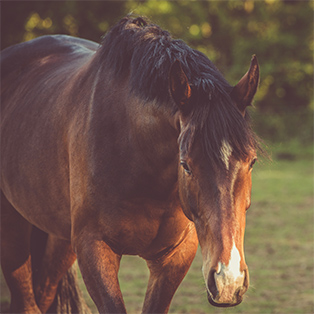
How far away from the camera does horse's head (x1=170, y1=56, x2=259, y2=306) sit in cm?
225

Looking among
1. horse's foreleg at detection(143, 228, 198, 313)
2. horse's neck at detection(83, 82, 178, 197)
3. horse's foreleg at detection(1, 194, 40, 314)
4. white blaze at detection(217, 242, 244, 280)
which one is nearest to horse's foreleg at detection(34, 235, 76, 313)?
horse's foreleg at detection(1, 194, 40, 314)

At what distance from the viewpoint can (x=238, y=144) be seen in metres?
2.42

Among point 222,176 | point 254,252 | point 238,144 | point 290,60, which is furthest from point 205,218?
point 290,60

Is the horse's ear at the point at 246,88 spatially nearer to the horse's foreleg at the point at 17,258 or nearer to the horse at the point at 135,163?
the horse at the point at 135,163

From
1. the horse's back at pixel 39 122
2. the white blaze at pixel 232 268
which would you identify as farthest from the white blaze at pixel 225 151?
the horse's back at pixel 39 122

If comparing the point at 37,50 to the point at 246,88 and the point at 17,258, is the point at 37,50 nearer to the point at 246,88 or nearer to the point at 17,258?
the point at 17,258

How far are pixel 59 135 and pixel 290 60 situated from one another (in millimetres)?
21376

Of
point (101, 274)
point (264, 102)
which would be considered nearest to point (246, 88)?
point (101, 274)

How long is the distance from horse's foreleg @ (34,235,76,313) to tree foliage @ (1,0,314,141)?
532 inches

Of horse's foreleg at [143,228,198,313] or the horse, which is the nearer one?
the horse

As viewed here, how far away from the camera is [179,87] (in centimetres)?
253

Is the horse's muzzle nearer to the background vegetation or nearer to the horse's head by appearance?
the horse's head

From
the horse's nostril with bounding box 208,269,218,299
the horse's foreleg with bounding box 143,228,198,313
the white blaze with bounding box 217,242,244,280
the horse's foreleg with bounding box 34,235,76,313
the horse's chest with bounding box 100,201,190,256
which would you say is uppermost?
the white blaze with bounding box 217,242,244,280

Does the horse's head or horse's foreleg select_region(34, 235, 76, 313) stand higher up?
the horse's head
